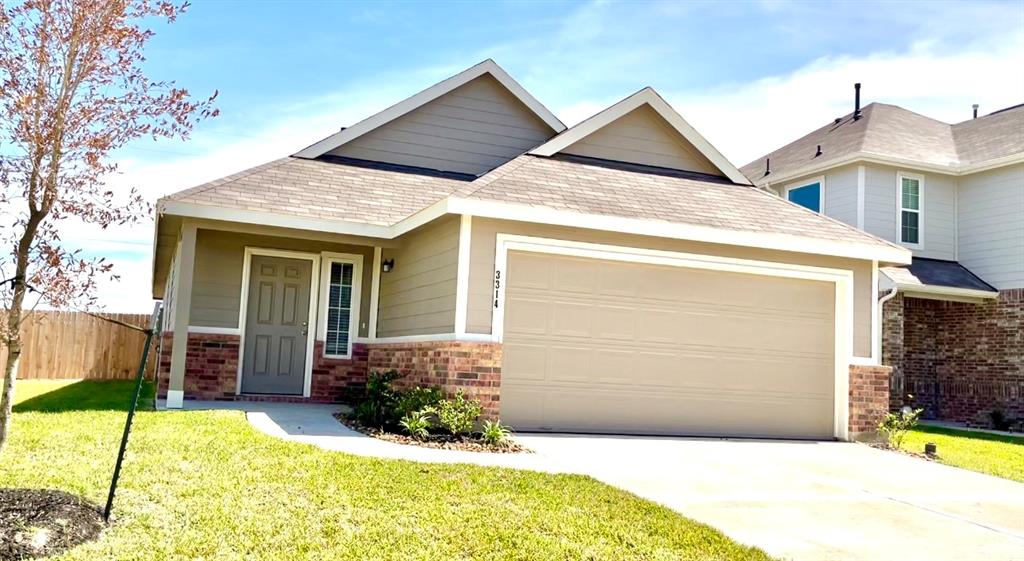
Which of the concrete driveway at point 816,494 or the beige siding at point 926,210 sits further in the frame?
the beige siding at point 926,210

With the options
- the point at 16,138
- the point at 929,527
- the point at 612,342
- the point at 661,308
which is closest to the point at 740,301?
the point at 661,308

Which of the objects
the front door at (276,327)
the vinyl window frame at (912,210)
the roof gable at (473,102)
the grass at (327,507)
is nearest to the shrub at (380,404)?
the grass at (327,507)

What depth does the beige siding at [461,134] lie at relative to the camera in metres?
14.8

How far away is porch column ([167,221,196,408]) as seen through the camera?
11039mm

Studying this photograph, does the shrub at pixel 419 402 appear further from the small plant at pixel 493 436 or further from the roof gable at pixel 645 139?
the roof gable at pixel 645 139

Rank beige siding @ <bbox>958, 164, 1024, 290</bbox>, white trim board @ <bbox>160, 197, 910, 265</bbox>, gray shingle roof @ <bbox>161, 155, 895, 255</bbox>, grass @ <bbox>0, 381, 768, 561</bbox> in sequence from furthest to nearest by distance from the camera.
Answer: beige siding @ <bbox>958, 164, 1024, 290</bbox>
gray shingle roof @ <bbox>161, 155, 895, 255</bbox>
white trim board @ <bbox>160, 197, 910, 265</bbox>
grass @ <bbox>0, 381, 768, 561</bbox>

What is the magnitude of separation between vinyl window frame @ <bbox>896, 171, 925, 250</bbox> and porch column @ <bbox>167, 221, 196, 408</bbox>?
47.0 feet

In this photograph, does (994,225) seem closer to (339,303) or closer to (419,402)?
(339,303)

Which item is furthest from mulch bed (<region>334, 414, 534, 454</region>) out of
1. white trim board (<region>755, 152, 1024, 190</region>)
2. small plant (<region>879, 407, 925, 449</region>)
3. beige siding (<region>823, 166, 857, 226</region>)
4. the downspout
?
white trim board (<region>755, 152, 1024, 190</region>)

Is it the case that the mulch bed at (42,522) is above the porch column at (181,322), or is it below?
below

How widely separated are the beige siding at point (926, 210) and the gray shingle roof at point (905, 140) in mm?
473

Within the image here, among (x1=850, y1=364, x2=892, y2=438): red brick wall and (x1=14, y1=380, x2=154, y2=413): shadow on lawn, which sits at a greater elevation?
(x1=850, y1=364, x2=892, y2=438): red brick wall

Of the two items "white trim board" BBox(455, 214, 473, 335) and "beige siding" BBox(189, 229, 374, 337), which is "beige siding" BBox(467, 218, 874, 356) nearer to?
"white trim board" BBox(455, 214, 473, 335)

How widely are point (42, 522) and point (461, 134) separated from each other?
1109 cm
